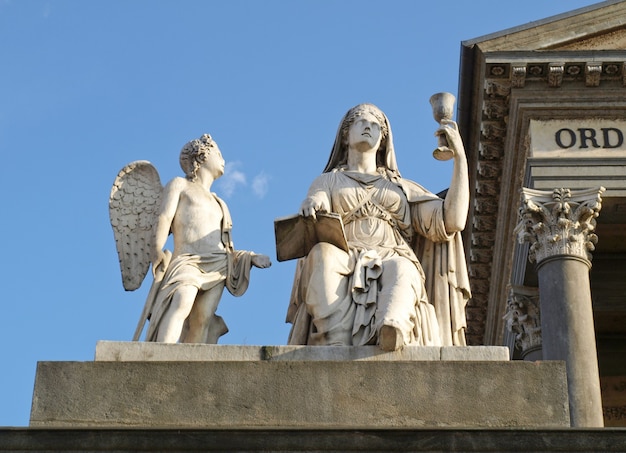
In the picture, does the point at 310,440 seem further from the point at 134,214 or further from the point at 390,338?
the point at 134,214

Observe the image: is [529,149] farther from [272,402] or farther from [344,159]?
[272,402]

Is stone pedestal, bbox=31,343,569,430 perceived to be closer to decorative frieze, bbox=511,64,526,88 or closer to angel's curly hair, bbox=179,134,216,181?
angel's curly hair, bbox=179,134,216,181

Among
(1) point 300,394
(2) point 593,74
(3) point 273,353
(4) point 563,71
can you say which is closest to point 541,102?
(4) point 563,71

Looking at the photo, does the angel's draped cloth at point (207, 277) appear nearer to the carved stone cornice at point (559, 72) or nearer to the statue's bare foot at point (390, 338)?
the statue's bare foot at point (390, 338)

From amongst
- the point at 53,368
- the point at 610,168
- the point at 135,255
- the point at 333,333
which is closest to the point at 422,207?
the point at 333,333

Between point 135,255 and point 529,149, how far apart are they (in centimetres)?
1281

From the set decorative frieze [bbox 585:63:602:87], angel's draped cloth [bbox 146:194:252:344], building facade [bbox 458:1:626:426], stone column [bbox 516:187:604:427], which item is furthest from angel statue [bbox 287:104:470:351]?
decorative frieze [bbox 585:63:602:87]

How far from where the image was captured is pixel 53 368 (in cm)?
1166

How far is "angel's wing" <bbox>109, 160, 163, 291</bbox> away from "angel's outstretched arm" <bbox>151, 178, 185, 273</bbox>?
0.22 meters

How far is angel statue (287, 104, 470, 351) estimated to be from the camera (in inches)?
488

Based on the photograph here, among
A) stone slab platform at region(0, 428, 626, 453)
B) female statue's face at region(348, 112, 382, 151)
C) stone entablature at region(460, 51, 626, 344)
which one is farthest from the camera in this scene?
stone entablature at region(460, 51, 626, 344)

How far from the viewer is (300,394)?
1152cm

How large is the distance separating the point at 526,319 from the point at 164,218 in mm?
13613

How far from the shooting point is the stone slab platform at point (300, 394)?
11.4m
